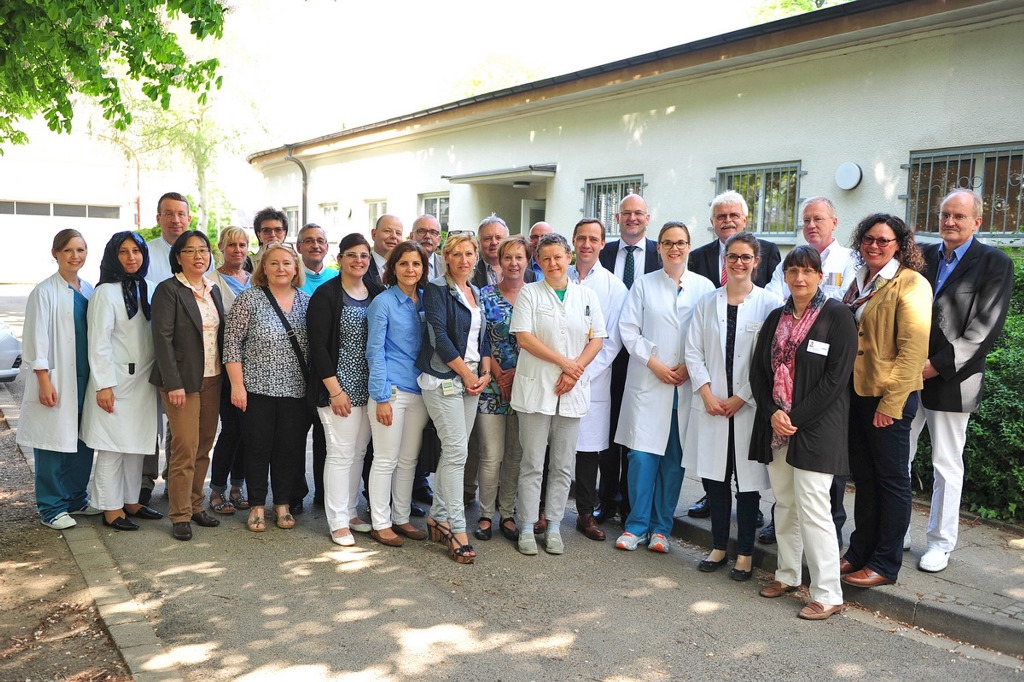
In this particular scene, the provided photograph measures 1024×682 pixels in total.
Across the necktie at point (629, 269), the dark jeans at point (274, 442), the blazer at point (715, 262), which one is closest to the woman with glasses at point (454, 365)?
the dark jeans at point (274, 442)

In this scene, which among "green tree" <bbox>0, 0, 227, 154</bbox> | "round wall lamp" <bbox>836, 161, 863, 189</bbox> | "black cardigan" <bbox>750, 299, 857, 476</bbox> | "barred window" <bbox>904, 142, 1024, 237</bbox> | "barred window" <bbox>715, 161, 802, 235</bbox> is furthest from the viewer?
"barred window" <bbox>715, 161, 802, 235</bbox>

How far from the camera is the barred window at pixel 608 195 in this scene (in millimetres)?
13430

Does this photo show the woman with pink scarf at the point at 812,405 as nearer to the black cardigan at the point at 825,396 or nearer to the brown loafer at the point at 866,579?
the black cardigan at the point at 825,396

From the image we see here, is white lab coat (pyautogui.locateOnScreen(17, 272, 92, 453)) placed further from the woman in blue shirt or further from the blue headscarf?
the woman in blue shirt

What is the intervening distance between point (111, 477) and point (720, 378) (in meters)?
4.22

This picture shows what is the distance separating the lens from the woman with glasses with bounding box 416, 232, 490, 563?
5.57m

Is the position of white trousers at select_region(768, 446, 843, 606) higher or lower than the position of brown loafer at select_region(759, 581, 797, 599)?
higher

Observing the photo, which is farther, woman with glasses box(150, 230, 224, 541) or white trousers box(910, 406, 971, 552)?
woman with glasses box(150, 230, 224, 541)

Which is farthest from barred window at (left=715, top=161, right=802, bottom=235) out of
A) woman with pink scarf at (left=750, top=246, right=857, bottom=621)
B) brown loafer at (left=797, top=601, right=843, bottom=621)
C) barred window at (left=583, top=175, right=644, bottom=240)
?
brown loafer at (left=797, top=601, right=843, bottom=621)

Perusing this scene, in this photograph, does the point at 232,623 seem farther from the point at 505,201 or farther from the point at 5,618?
the point at 505,201

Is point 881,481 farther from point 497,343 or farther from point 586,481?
point 497,343

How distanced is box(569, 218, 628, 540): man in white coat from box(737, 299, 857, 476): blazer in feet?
5.00

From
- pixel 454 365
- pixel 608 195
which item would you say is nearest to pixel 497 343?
pixel 454 365

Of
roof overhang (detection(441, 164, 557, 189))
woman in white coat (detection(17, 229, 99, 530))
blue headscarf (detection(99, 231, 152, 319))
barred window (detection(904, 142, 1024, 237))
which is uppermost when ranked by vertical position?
roof overhang (detection(441, 164, 557, 189))
